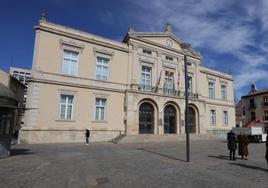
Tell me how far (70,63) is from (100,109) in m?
5.88

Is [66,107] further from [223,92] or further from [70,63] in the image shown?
[223,92]

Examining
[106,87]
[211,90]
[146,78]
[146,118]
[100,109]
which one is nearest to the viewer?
[100,109]

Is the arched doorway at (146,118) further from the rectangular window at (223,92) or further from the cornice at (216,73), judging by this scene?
the rectangular window at (223,92)

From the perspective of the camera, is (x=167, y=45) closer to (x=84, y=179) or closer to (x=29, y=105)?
(x=29, y=105)

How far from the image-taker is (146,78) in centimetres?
2653

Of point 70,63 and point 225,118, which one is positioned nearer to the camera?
point 70,63

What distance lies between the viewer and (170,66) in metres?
28.4

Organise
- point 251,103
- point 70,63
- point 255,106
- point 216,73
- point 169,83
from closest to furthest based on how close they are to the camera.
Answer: point 70,63 → point 169,83 → point 216,73 → point 255,106 → point 251,103

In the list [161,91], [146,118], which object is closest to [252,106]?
[161,91]

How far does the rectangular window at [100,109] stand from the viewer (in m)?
22.6

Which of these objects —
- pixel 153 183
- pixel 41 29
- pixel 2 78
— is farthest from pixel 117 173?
pixel 41 29

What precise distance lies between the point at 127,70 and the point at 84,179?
19245 millimetres

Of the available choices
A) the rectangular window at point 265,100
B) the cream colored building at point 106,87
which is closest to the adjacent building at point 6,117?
the cream colored building at point 106,87

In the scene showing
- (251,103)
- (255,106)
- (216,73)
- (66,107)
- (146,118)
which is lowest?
(146,118)
